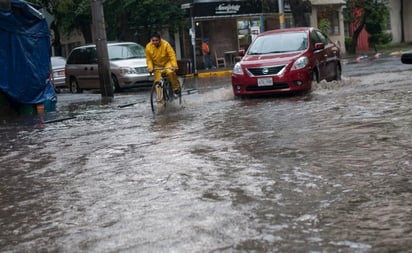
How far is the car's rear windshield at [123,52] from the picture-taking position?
2298 centimetres

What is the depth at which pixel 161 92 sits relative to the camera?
14.2 metres

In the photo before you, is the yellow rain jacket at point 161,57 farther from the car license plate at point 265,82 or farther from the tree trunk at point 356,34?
the tree trunk at point 356,34

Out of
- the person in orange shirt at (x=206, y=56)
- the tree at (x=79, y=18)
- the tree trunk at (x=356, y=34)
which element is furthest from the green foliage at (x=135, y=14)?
the tree trunk at (x=356, y=34)

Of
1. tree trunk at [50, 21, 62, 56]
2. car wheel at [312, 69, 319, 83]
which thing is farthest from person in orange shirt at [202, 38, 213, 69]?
car wheel at [312, 69, 319, 83]

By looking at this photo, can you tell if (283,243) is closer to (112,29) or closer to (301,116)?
(301,116)

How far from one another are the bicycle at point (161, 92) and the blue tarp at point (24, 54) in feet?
9.80

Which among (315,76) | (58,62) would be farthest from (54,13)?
(315,76)

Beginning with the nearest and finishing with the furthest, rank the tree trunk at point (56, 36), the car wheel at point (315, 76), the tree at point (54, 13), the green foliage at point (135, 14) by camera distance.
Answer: the car wheel at point (315, 76), the tree at point (54, 13), the green foliage at point (135, 14), the tree trunk at point (56, 36)

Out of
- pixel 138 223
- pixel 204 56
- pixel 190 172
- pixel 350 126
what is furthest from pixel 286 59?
pixel 204 56

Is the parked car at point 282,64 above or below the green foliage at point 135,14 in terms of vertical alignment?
below

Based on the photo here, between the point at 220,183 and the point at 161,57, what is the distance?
8.25 metres

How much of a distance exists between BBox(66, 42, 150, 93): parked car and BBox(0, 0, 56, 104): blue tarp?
6036mm

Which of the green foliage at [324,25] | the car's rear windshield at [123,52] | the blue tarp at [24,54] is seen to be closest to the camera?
the blue tarp at [24,54]

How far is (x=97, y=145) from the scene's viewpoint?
966cm
